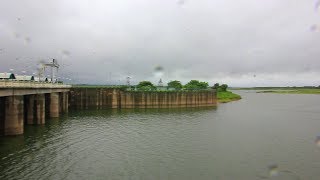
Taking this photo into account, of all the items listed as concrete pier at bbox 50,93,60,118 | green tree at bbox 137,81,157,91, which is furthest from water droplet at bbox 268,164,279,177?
green tree at bbox 137,81,157,91

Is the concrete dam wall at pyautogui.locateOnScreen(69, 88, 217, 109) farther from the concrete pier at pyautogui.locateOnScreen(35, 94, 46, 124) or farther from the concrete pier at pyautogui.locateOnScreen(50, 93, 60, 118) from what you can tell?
the concrete pier at pyautogui.locateOnScreen(35, 94, 46, 124)

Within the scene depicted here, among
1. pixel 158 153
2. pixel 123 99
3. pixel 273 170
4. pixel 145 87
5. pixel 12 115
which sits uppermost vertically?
pixel 145 87

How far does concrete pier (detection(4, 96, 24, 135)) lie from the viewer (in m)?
48.1

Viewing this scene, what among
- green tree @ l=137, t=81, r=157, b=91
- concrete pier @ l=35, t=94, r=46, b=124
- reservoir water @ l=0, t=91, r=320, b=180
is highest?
green tree @ l=137, t=81, r=157, b=91

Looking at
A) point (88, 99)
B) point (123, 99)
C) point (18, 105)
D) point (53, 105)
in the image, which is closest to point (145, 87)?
point (123, 99)

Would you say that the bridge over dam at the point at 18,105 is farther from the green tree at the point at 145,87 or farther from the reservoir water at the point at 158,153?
the green tree at the point at 145,87

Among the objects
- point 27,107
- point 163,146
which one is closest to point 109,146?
point 163,146

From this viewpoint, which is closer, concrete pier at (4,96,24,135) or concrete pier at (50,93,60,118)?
concrete pier at (4,96,24,135)

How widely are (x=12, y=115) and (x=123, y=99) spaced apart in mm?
67560

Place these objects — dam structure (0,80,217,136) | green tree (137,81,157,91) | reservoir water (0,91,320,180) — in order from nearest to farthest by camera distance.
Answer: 1. reservoir water (0,91,320,180)
2. dam structure (0,80,217,136)
3. green tree (137,81,157,91)

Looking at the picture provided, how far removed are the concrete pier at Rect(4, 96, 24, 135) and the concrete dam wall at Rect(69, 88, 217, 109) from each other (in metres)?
60.8

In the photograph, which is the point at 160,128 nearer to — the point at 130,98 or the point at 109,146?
the point at 109,146

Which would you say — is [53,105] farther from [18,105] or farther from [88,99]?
[18,105]

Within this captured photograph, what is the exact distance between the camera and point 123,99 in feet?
377
